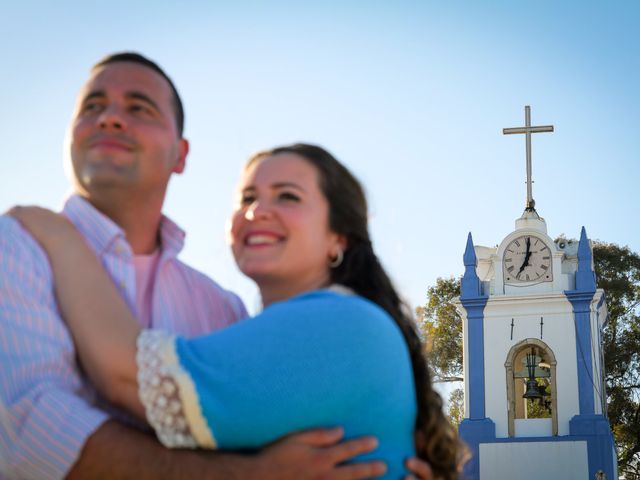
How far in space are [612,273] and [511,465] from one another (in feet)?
39.8

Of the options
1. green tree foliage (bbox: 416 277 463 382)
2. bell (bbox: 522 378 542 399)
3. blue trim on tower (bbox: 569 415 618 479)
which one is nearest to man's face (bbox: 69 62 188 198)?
Result: bell (bbox: 522 378 542 399)

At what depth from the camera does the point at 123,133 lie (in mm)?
2773

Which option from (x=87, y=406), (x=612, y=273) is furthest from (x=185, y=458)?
(x=612, y=273)

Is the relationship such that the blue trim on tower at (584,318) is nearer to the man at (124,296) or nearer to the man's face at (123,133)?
the man at (124,296)

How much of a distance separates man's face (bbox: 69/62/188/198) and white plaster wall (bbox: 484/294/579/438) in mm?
19464

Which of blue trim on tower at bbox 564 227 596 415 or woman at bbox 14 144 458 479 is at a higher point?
blue trim on tower at bbox 564 227 596 415

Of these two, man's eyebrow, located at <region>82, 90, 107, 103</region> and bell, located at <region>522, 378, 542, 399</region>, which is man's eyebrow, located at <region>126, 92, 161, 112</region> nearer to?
man's eyebrow, located at <region>82, 90, 107, 103</region>

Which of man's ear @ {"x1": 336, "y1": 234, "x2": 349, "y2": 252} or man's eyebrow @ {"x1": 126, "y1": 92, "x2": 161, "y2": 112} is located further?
man's ear @ {"x1": 336, "y1": 234, "x2": 349, "y2": 252}

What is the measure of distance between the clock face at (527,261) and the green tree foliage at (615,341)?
5848 millimetres

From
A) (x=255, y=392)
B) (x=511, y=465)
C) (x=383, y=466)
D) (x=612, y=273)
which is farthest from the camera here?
(x=612, y=273)

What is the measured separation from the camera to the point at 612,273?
31781 mm

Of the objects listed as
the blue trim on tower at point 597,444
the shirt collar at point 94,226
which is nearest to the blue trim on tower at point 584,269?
the blue trim on tower at point 597,444

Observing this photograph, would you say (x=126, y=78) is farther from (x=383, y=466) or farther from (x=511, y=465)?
(x=511, y=465)

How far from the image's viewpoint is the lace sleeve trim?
2225mm
